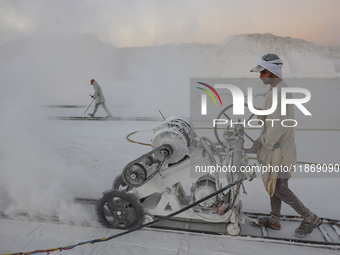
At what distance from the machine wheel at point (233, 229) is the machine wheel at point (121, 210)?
0.89 m

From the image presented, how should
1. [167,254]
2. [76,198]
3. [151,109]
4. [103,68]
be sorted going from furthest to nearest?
[103,68], [151,109], [76,198], [167,254]

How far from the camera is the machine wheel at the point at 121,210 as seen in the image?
105 inches

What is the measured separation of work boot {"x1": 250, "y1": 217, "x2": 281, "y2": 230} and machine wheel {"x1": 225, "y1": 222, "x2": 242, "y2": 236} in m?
0.34

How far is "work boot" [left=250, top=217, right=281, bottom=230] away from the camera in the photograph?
2.78 metres

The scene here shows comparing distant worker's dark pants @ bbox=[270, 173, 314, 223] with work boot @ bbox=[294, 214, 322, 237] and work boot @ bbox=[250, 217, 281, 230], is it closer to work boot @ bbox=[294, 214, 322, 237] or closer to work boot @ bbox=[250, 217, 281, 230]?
work boot @ bbox=[294, 214, 322, 237]

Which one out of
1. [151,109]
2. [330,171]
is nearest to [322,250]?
[330,171]

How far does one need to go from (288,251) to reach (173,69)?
125 ft

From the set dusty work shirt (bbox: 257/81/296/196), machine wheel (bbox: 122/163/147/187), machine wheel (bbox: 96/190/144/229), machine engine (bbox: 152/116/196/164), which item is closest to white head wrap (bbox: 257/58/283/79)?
dusty work shirt (bbox: 257/81/296/196)

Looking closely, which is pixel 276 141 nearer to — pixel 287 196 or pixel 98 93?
pixel 287 196

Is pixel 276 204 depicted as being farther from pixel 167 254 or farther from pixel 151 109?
pixel 151 109

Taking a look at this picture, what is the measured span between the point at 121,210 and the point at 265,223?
5.21 feet

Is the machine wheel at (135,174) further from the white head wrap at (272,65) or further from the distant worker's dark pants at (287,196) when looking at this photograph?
the white head wrap at (272,65)

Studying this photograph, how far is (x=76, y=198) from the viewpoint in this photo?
11.2ft

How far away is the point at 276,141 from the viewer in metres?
2.40
